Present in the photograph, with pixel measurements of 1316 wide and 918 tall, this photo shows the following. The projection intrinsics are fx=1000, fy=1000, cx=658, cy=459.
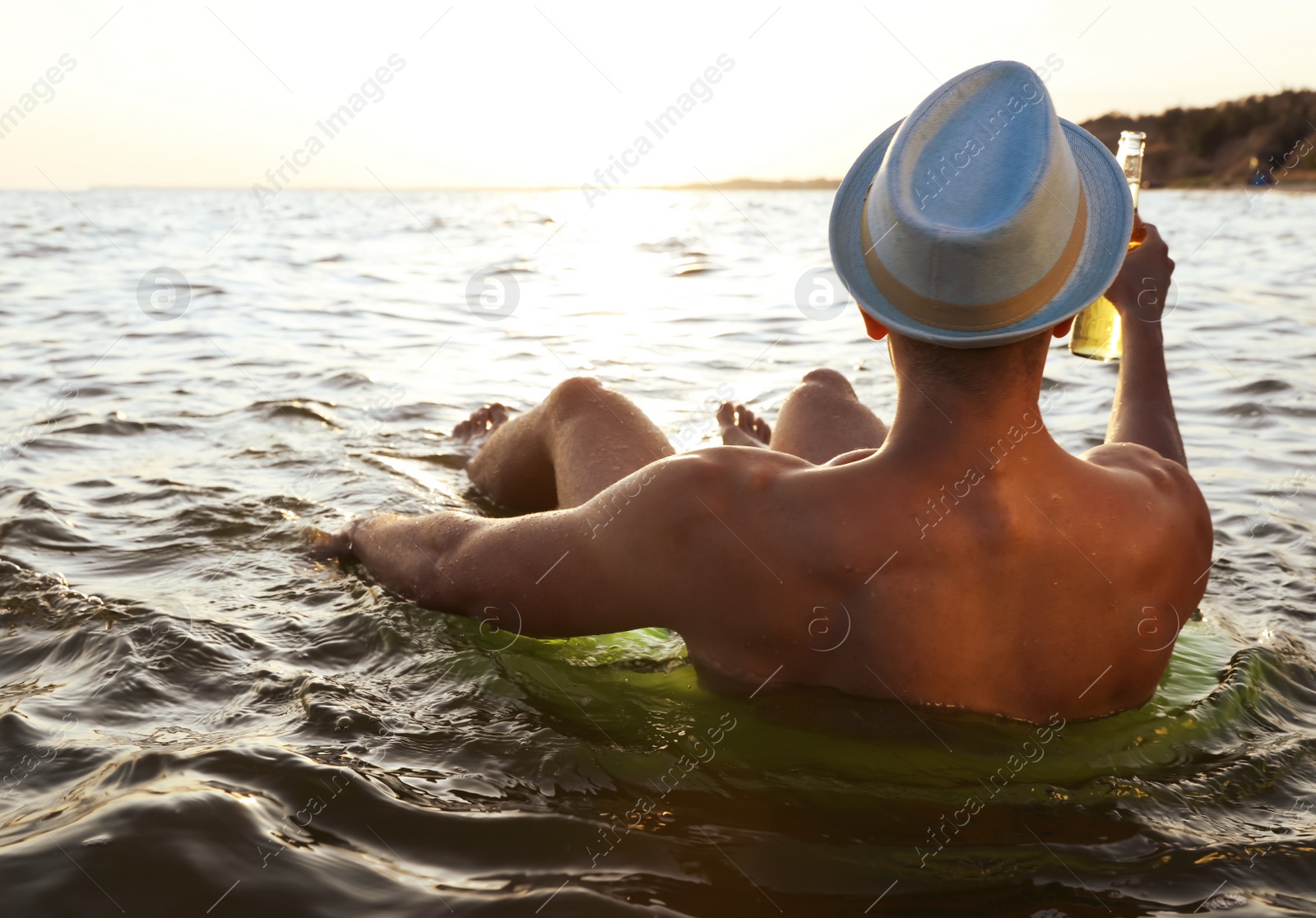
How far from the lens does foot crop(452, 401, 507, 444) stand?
5129 millimetres

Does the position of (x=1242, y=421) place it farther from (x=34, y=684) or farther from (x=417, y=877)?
(x=34, y=684)

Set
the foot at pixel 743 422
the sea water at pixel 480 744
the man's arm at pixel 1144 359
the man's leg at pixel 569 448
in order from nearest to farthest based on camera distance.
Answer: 1. the sea water at pixel 480 744
2. the man's arm at pixel 1144 359
3. the man's leg at pixel 569 448
4. the foot at pixel 743 422

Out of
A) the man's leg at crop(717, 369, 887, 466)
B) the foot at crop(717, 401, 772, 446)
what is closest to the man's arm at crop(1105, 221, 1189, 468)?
the man's leg at crop(717, 369, 887, 466)

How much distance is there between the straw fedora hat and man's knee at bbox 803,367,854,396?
6.89 feet

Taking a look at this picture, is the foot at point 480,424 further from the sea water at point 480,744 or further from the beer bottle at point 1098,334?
the beer bottle at point 1098,334

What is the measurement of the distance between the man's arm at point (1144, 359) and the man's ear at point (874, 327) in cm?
111

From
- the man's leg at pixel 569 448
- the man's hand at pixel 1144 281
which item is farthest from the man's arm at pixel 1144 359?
the man's leg at pixel 569 448

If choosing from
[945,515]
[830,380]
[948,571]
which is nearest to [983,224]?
[945,515]

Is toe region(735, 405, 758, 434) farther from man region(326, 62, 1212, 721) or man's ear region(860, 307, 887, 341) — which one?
man's ear region(860, 307, 887, 341)

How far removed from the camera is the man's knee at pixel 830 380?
13.4 feet

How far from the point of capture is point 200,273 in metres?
13.4

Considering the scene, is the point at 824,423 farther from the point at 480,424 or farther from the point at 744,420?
the point at 480,424

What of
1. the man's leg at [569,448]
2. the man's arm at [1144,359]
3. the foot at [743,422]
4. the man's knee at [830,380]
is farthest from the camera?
the foot at [743,422]

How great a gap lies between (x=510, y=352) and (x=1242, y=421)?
5419 mm
